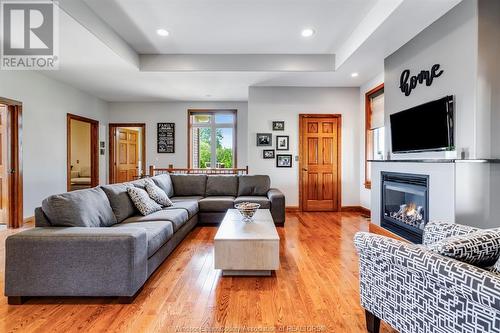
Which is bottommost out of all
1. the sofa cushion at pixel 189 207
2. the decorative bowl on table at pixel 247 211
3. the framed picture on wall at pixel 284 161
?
the sofa cushion at pixel 189 207

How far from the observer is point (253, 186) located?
496 cm

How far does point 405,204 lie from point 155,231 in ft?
10.1

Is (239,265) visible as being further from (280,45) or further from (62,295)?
(280,45)

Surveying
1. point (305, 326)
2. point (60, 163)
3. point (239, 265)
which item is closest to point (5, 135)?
point (60, 163)

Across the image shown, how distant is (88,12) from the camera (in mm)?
3102

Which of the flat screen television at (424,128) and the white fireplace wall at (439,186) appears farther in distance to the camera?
the flat screen television at (424,128)

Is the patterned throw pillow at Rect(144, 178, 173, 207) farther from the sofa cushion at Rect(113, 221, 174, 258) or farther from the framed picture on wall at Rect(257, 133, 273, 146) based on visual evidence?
the framed picture on wall at Rect(257, 133, 273, 146)

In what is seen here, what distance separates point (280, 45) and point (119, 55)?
243 cm

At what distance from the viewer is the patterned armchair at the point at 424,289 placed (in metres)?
1.00

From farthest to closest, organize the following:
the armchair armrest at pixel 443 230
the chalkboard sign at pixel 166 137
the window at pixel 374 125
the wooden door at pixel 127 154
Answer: the wooden door at pixel 127 154
the chalkboard sign at pixel 166 137
the window at pixel 374 125
the armchair armrest at pixel 443 230

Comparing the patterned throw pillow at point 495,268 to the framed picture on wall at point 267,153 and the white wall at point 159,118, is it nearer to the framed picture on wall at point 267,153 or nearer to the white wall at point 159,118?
the framed picture on wall at point 267,153

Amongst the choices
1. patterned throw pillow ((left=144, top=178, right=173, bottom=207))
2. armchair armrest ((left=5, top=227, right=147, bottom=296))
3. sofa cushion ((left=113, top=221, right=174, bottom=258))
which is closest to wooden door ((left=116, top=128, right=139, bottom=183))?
patterned throw pillow ((left=144, top=178, right=173, bottom=207))

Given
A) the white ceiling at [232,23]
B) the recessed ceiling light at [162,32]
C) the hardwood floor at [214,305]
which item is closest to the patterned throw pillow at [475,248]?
the hardwood floor at [214,305]

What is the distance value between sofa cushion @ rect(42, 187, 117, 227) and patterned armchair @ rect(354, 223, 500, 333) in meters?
2.21
